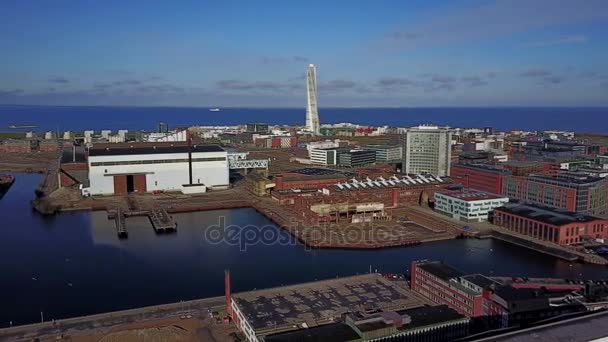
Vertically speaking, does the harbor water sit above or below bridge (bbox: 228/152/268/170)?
below

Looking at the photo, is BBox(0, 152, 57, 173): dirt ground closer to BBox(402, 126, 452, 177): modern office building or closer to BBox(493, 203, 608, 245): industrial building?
BBox(402, 126, 452, 177): modern office building

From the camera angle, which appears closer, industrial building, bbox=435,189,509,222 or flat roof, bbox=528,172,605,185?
industrial building, bbox=435,189,509,222

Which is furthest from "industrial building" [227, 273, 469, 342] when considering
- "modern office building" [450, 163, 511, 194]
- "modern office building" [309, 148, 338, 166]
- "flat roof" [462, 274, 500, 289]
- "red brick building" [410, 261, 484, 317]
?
"modern office building" [309, 148, 338, 166]

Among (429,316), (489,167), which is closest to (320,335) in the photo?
(429,316)

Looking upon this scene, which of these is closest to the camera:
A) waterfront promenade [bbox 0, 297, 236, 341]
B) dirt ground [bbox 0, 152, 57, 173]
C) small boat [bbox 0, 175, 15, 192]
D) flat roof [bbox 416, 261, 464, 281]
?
waterfront promenade [bbox 0, 297, 236, 341]

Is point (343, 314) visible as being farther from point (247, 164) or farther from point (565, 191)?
point (247, 164)

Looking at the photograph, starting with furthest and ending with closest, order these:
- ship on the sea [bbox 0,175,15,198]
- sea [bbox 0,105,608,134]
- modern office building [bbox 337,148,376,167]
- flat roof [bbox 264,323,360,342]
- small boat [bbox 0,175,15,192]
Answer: sea [bbox 0,105,608,134], modern office building [bbox 337,148,376,167], small boat [bbox 0,175,15,192], ship on the sea [bbox 0,175,15,198], flat roof [bbox 264,323,360,342]

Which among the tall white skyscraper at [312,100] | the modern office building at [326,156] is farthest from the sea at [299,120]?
the modern office building at [326,156]
